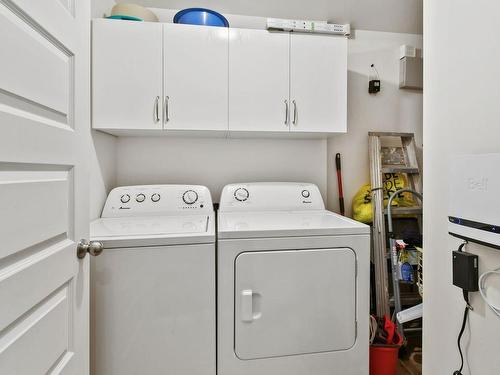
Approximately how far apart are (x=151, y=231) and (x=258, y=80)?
1179 mm

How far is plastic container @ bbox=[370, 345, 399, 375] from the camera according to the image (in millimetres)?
1591

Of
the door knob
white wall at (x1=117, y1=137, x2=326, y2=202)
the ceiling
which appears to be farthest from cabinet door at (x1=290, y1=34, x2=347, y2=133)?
the door knob

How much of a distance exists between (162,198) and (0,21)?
130cm

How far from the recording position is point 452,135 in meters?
0.94

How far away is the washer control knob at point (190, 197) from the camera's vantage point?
1848 millimetres

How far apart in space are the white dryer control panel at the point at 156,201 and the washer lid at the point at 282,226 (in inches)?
8.7

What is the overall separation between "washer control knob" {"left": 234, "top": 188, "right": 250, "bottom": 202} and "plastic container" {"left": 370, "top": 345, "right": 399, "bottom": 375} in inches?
47.7

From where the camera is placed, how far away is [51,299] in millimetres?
Answer: 833

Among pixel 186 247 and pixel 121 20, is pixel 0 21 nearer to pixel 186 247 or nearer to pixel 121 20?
pixel 186 247

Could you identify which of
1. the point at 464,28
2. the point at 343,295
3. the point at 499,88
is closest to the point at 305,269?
the point at 343,295

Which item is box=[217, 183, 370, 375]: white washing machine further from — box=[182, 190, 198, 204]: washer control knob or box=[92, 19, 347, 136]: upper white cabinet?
box=[92, 19, 347, 136]: upper white cabinet

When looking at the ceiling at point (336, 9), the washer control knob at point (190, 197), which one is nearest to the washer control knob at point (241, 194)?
the washer control knob at point (190, 197)

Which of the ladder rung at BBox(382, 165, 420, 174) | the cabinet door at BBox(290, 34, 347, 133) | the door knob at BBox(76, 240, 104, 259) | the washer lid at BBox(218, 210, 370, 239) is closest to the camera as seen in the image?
the door knob at BBox(76, 240, 104, 259)

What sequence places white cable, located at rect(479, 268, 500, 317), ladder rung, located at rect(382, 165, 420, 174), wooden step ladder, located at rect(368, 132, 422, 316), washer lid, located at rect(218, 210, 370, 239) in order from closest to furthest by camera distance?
1. white cable, located at rect(479, 268, 500, 317)
2. washer lid, located at rect(218, 210, 370, 239)
3. wooden step ladder, located at rect(368, 132, 422, 316)
4. ladder rung, located at rect(382, 165, 420, 174)
